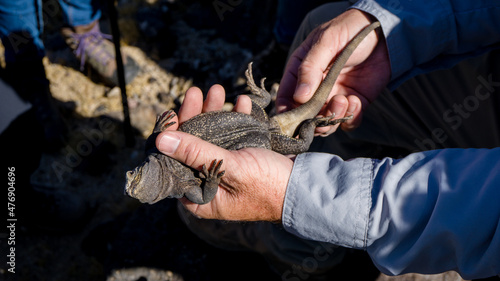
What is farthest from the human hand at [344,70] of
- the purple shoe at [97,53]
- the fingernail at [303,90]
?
the purple shoe at [97,53]

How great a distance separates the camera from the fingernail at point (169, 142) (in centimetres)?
225

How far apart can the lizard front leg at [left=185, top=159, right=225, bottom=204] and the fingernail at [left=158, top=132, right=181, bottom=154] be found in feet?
0.69

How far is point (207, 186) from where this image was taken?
2.43 m

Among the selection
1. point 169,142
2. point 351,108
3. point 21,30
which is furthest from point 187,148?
point 21,30

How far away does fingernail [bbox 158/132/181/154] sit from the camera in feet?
7.39

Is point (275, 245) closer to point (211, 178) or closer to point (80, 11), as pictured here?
point (211, 178)

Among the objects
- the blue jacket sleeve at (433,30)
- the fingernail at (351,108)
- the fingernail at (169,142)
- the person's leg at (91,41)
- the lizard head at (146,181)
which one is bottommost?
the person's leg at (91,41)

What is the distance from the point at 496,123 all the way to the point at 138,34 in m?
4.90

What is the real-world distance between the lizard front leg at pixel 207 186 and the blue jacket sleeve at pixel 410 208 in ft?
1.43

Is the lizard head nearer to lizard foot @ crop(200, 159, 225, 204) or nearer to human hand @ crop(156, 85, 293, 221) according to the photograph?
human hand @ crop(156, 85, 293, 221)

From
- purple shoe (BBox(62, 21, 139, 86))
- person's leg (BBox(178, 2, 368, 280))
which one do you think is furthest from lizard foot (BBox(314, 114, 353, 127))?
purple shoe (BBox(62, 21, 139, 86))

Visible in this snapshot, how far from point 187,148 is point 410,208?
1.23 m

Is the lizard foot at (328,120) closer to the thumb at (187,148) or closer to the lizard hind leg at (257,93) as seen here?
the lizard hind leg at (257,93)

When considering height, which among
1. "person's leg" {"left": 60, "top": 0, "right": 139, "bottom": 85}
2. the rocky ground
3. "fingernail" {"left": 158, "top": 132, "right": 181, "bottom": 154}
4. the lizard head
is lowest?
the rocky ground
